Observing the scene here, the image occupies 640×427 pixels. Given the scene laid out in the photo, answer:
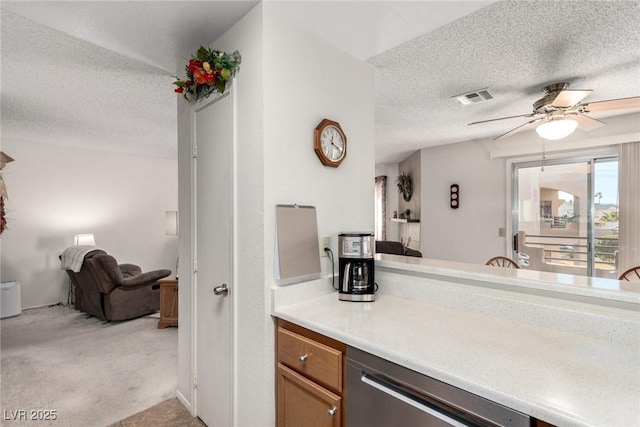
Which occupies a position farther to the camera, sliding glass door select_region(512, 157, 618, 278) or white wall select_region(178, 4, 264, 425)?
sliding glass door select_region(512, 157, 618, 278)

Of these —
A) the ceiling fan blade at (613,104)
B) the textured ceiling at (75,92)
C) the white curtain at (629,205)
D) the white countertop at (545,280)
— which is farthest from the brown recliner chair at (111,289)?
the white curtain at (629,205)

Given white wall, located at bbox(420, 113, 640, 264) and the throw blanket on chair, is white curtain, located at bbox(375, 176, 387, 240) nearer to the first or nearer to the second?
white wall, located at bbox(420, 113, 640, 264)

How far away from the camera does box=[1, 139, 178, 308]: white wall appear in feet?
14.9

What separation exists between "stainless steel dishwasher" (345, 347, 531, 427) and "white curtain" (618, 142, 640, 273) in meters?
3.93

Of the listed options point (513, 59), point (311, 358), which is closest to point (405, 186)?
point (513, 59)

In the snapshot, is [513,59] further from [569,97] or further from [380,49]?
[380,49]

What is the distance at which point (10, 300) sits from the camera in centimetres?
424

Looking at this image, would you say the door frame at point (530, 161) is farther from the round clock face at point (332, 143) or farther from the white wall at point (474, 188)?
the round clock face at point (332, 143)

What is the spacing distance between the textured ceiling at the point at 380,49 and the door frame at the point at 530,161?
1105 mm

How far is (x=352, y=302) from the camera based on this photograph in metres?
1.69

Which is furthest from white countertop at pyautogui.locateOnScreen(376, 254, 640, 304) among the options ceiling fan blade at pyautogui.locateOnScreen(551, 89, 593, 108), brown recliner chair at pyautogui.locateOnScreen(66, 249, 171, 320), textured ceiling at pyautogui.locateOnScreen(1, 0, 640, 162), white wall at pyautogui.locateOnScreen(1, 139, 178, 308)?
white wall at pyautogui.locateOnScreen(1, 139, 178, 308)

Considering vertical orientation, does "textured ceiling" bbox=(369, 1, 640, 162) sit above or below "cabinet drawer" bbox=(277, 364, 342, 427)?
above

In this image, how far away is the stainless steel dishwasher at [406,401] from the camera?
0.89 metres

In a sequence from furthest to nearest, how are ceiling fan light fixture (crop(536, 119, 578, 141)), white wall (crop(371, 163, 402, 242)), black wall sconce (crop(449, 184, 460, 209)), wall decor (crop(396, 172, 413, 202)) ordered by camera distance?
white wall (crop(371, 163, 402, 242))
wall decor (crop(396, 172, 413, 202))
black wall sconce (crop(449, 184, 460, 209))
ceiling fan light fixture (crop(536, 119, 578, 141))
